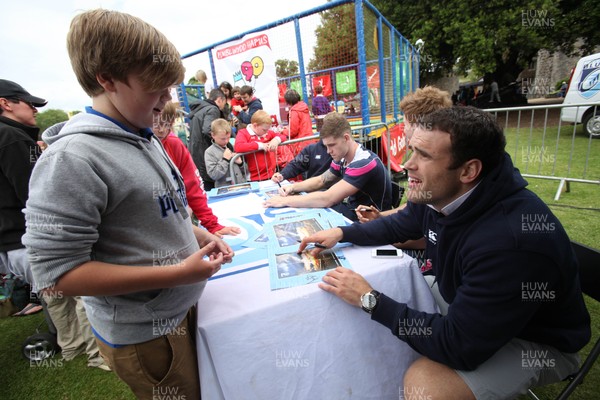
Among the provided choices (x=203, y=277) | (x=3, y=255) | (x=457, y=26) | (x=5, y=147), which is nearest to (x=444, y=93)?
(x=203, y=277)

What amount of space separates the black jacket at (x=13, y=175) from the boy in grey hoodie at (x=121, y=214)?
5.23ft

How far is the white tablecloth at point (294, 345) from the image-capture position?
1.16 m

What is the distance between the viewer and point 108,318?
0.99 metres

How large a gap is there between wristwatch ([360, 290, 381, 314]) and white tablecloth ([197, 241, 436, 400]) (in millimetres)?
83

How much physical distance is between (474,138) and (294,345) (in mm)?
1173

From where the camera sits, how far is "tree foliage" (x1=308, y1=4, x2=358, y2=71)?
5431 mm

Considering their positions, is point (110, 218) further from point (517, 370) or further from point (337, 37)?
point (337, 37)

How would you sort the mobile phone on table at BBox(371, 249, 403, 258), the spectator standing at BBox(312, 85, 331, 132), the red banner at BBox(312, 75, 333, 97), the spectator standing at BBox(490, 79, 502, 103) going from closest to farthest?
1. the mobile phone on table at BBox(371, 249, 403, 258)
2. the spectator standing at BBox(312, 85, 331, 132)
3. the red banner at BBox(312, 75, 333, 97)
4. the spectator standing at BBox(490, 79, 502, 103)

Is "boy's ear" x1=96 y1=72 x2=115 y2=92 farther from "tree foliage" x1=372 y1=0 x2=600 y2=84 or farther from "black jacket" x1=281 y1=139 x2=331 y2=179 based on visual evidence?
"tree foliage" x1=372 y1=0 x2=600 y2=84

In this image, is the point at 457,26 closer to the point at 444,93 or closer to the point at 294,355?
the point at 444,93

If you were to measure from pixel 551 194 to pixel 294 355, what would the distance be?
548 cm

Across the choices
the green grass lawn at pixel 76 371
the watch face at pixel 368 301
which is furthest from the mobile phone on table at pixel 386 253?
the green grass lawn at pixel 76 371

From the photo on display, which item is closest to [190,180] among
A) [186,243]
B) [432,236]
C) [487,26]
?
[186,243]

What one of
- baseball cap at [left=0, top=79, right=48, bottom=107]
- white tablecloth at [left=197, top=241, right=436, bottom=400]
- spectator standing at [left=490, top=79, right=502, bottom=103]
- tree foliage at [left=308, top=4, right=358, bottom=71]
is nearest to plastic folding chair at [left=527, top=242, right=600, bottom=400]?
white tablecloth at [left=197, top=241, right=436, bottom=400]
